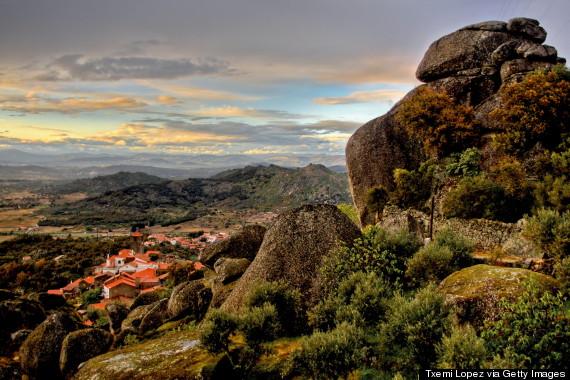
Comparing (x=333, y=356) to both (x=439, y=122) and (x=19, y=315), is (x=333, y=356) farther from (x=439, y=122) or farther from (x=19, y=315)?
(x=439, y=122)

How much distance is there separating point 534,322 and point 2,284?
63352 mm

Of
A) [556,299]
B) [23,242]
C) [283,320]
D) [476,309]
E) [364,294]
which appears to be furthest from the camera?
[23,242]

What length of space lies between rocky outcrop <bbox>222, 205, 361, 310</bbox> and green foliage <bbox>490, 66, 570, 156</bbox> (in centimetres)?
1407

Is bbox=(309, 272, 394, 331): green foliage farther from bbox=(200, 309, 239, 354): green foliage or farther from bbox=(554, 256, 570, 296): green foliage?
bbox=(554, 256, 570, 296): green foliage

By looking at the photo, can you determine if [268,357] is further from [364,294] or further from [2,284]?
[2,284]

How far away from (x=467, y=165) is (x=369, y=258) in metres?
13.2

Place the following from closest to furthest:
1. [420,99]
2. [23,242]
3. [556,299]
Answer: [556,299], [420,99], [23,242]

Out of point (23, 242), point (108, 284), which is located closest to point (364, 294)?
point (108, 284)

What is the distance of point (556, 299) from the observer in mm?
7012

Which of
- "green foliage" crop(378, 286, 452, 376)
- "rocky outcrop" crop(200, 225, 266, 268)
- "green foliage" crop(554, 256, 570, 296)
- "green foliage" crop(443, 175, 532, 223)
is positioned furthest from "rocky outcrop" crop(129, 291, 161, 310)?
"green foliage" crop(554, 256, 570, 296)

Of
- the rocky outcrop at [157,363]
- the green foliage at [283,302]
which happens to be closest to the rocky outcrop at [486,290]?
the green foliage at [283,302]

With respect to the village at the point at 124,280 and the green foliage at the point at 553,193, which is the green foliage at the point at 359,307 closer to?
the green foliage at the point at 553,193

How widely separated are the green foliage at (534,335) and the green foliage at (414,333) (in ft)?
2.97

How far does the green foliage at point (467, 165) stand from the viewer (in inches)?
816
